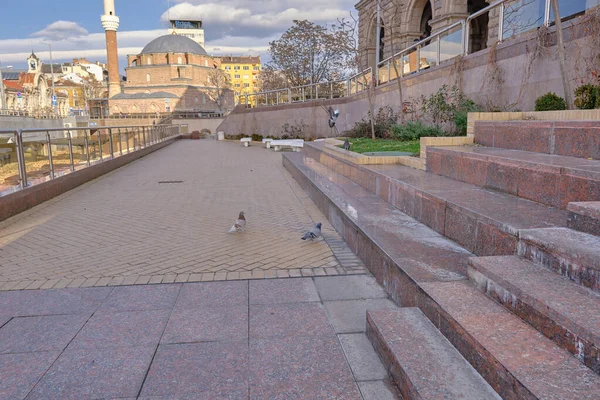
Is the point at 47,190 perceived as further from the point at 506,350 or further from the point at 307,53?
the point at 307,53

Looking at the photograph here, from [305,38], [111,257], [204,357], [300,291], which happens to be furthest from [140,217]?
[305,38]

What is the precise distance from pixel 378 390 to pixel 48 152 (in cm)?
905

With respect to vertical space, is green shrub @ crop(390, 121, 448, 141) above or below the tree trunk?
below

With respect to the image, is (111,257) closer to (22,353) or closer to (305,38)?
(22,353)

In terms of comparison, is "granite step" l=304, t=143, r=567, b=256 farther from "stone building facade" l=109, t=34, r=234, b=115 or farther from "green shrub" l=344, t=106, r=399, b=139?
"stone building facade" l=109, t=34, r=234, b=115

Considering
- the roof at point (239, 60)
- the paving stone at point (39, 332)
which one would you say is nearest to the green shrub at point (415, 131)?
the paving stone at point (39, 332)

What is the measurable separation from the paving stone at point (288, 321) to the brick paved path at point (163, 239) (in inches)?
33.8

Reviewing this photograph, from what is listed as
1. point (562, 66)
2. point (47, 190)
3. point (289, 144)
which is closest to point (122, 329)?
point (47, 190)

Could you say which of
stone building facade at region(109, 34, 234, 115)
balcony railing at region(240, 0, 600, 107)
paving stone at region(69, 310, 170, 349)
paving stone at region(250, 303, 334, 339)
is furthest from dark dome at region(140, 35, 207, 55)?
paving stone at region(250, 303, 334, 339)

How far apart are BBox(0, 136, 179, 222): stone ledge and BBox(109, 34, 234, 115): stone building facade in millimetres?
70152

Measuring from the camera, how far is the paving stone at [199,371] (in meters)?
2.62

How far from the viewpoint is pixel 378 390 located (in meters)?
2.59

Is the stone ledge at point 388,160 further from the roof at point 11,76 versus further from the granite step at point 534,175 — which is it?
the roof at point 11,76

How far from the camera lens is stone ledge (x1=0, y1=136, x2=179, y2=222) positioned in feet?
23.9
